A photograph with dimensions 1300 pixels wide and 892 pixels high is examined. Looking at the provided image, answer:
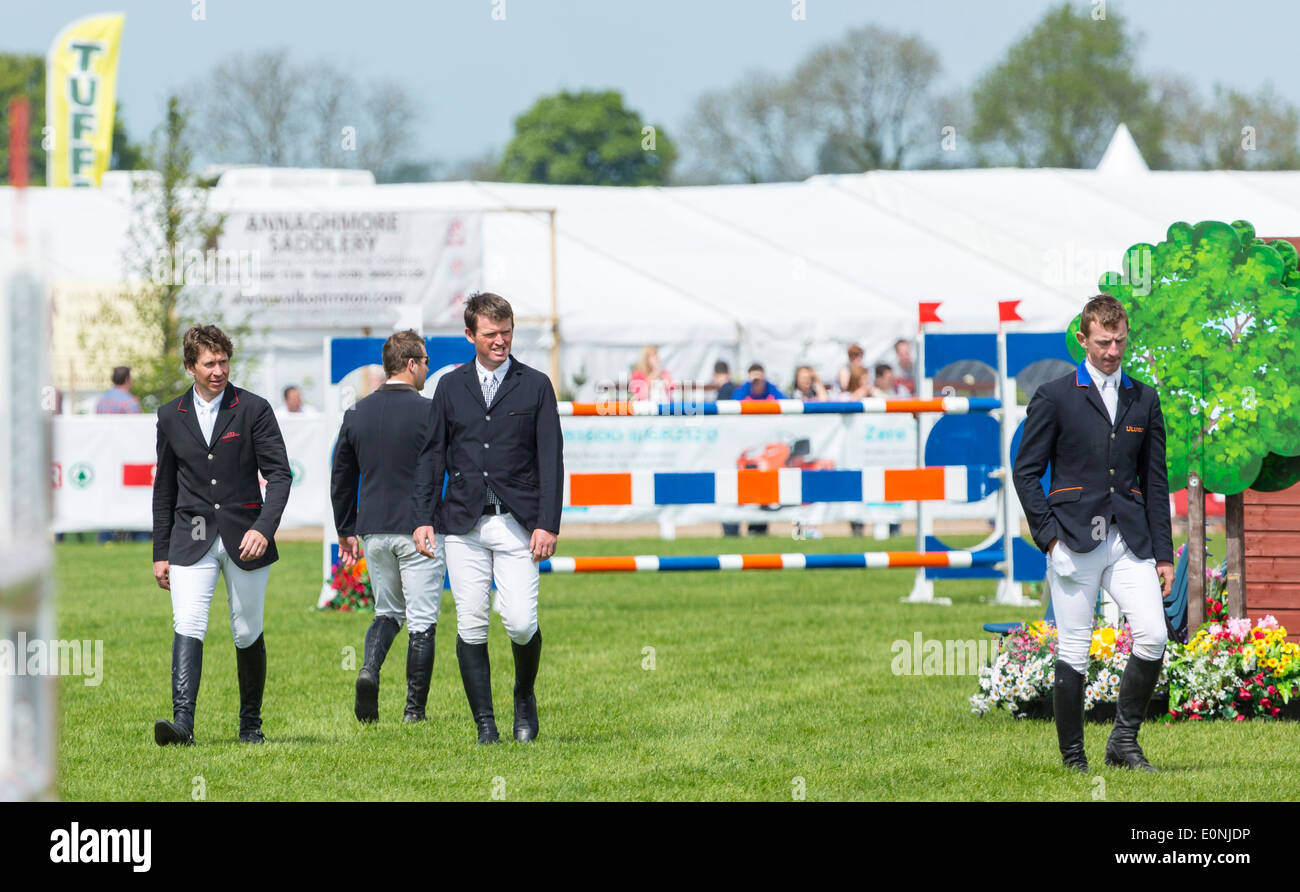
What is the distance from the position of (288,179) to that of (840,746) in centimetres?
2627

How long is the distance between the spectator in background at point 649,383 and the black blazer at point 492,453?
41.4ft

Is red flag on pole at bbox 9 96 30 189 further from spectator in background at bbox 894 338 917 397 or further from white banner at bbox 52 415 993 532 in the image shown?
spectator in background at bbox 894 338 917 397

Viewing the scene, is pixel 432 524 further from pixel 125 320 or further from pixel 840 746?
pixel 125 320

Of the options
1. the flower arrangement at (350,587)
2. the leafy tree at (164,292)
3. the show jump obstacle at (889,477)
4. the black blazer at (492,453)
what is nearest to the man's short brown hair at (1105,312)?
the black blazer at (492,453)

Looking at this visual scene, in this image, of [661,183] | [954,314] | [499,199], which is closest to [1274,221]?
[954,314]

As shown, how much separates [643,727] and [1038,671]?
1.95 m

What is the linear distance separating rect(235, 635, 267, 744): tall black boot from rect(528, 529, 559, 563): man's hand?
135cm

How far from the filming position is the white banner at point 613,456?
2067cm

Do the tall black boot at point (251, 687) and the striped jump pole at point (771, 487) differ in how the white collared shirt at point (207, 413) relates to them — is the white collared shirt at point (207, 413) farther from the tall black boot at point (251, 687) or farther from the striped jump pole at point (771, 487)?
the striped jump pole at point (771, 487)

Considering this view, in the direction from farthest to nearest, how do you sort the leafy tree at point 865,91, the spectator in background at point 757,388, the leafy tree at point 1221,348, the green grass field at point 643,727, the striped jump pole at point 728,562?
1. the leafy tree at point 865,91
2. the spectator in background at point 757,388
3. the striped jump pole at point 728,562
4. the leafy tree at point 1221,348
5. the green grass field at point 643,727

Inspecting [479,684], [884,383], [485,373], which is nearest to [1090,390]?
[485,373]

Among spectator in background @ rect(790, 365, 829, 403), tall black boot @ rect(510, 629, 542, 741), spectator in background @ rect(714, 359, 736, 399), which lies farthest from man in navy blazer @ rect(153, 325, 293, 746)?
spectator in background @ rect(790, 365, 829, 403)

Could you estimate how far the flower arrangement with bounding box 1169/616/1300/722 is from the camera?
823 centimetres

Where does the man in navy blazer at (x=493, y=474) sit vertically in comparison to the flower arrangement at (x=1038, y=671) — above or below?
above
